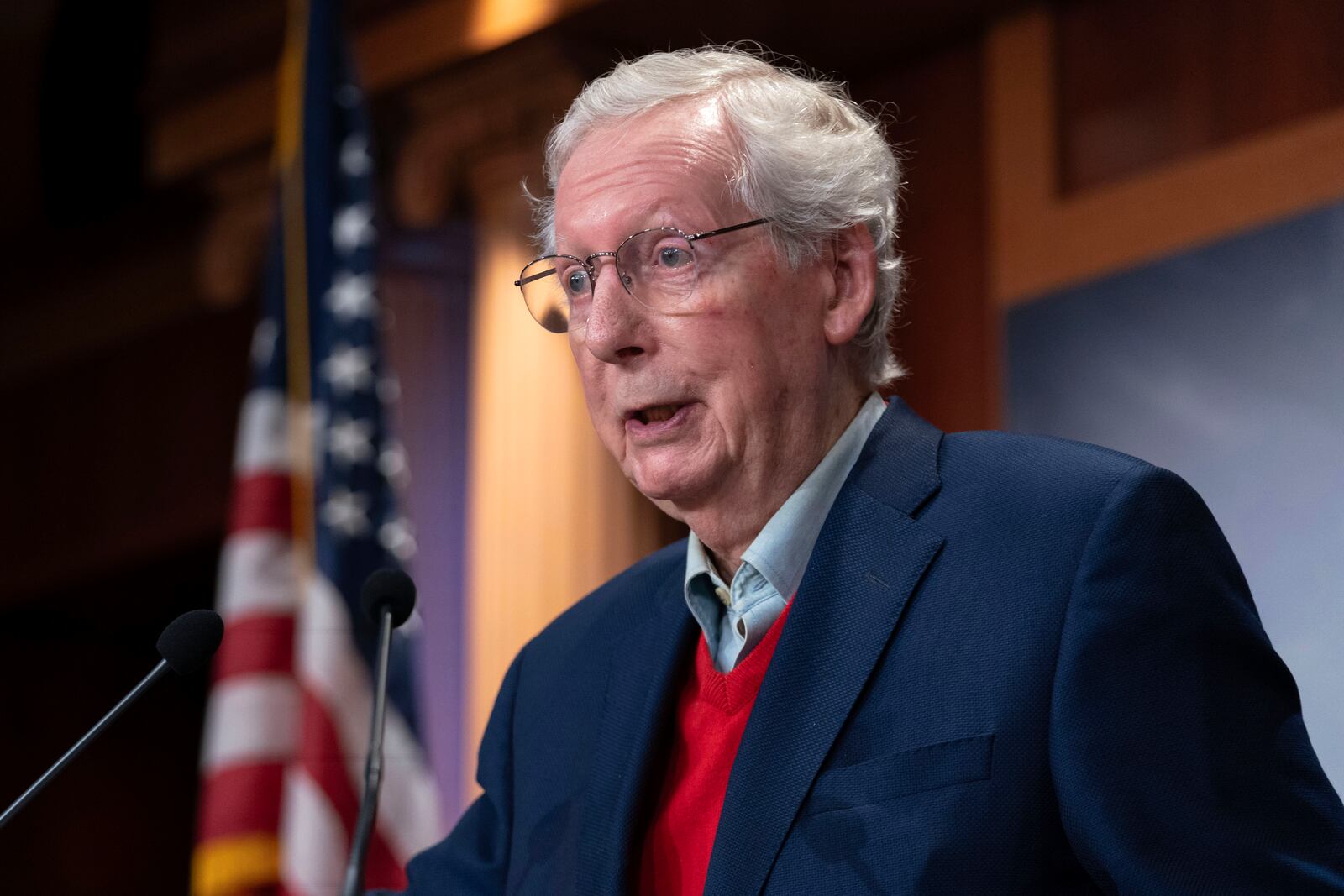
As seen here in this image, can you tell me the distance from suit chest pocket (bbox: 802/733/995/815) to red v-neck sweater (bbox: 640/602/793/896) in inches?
6.1

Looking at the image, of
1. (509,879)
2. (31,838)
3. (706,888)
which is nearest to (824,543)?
(706,888)

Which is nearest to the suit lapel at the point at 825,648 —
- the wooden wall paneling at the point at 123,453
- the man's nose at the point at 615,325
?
the man's nose at the point at 615,325

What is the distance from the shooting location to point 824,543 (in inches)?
68.2

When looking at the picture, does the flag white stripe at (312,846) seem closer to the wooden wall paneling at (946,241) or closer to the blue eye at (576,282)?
the wooden wall paneling at (946,241)

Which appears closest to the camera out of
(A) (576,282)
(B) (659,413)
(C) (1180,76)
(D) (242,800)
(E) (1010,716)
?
(E) (1010,716)

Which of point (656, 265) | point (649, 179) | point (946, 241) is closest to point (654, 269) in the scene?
point (656, 265)

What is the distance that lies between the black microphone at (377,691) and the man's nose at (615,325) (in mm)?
322

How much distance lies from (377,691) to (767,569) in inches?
17.4

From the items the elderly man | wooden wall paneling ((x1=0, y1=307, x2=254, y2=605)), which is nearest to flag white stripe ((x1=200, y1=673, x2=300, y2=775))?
the elderly man

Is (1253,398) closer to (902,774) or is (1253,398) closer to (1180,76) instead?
(1180,76)

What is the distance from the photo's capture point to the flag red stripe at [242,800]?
3.62 meters

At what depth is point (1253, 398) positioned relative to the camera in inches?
136

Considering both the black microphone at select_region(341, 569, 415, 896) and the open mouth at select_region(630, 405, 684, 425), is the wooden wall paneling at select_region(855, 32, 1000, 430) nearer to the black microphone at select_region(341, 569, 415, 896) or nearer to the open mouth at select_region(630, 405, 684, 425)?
the open mouth at select_region(630, 405, 684, 425)

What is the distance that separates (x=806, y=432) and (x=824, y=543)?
184 mm
